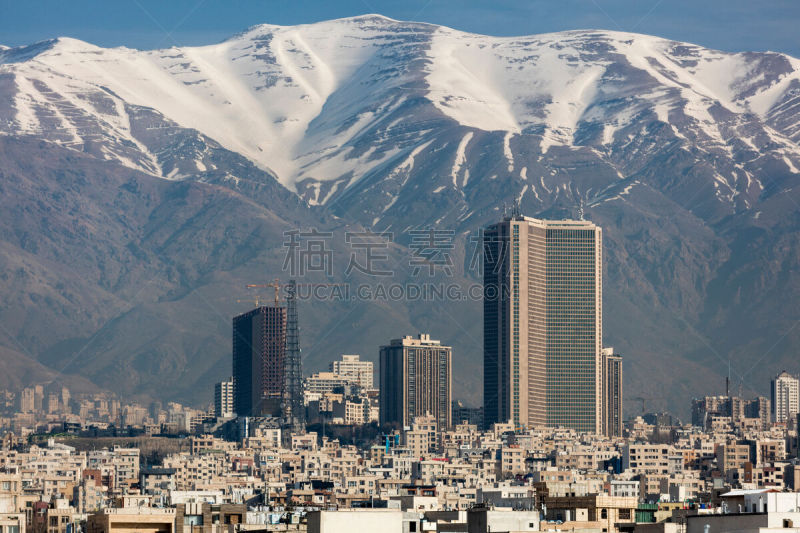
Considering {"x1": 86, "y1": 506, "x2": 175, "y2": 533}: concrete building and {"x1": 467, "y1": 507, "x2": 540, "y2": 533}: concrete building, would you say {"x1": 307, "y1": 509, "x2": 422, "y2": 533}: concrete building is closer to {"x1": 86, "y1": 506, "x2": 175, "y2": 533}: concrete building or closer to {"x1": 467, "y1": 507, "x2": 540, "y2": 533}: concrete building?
{"x1": 467, "y1": 507, "x2": 540, "y2": 533}: concrete building

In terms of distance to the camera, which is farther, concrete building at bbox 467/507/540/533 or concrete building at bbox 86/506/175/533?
concrete building at bbox 86/506/175/533

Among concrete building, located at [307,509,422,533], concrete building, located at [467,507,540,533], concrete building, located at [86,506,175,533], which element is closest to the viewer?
concrete building, located at [307,509,422,533]

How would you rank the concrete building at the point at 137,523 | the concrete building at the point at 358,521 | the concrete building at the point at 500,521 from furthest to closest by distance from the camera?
the concrete building at the point at 137,523, the concrete building at the point at 500,521, the concrete building at the point at 358,521

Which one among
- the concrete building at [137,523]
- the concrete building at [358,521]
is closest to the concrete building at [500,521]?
the concrete building at [137,523]

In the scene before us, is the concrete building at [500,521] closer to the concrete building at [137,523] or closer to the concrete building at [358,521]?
the concrete building at [137,523]

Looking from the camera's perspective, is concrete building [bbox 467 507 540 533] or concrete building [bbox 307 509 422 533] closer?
concrete building [bbox 307 509 422 533]

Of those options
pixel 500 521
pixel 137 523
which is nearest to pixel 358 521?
pixel 500 521

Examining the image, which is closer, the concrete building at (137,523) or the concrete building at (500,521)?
the concrete building at (500,521)

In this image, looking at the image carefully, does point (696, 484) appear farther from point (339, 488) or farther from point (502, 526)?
point (502, 526)

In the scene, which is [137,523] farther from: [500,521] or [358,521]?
[358,521]

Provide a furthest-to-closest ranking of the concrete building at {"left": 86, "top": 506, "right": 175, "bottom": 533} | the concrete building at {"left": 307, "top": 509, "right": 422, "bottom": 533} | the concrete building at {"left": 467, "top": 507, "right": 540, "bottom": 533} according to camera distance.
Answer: the concrete building at {"left": 86, "top": 506, "right": 175, "bottom": 533}, the concrete building at {"left": 467, "top": 507, "right": 540, "bottom": 533}, the concrete building at {"left": 307, "top": 509, "right": 422, "bottom": 533}

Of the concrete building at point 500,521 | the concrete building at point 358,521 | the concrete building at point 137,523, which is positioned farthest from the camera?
the concrete building at point 137,523

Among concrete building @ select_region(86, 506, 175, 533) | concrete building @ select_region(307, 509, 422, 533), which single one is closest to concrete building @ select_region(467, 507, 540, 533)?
concrete building @ select_region(86, 506, 175, 533)
